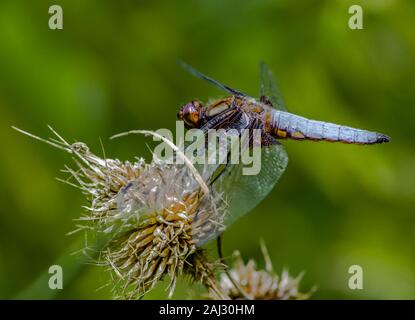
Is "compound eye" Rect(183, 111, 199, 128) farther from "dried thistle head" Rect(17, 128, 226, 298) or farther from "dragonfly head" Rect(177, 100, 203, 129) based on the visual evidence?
"dried thistle head" Rect(17, 128, 226, 298)

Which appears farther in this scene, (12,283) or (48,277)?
(12,283)

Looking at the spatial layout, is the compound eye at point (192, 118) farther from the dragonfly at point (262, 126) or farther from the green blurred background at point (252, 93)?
the green blurred background at point (252, 93)

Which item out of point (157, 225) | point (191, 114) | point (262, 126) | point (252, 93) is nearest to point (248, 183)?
point (262, 126)

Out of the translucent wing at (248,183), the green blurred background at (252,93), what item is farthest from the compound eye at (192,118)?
the green blurred background at (252,93)

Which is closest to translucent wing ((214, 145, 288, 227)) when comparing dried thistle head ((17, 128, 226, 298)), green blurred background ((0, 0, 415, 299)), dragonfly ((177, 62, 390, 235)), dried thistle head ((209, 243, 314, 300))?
dragonfly ((177, 62, 390, 235))
